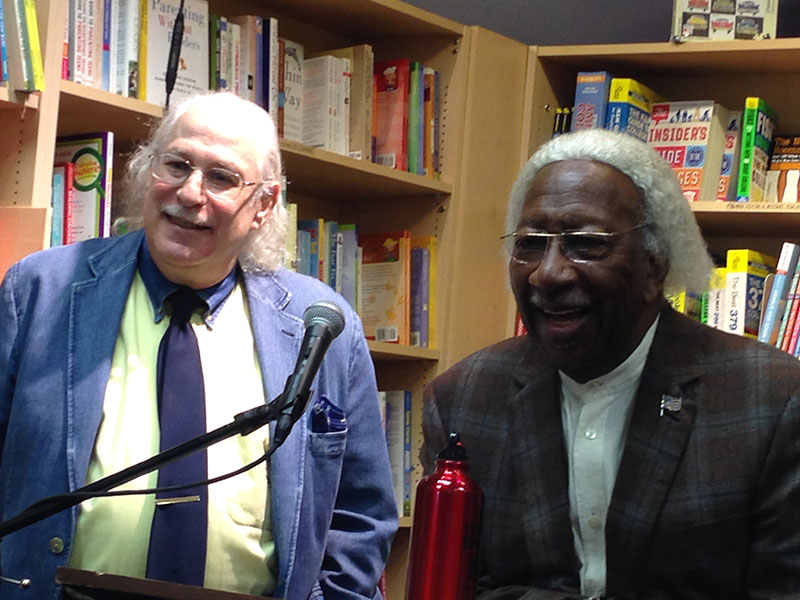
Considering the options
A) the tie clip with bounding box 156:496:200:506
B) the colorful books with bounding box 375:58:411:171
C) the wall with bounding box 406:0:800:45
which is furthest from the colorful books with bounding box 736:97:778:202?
the tie clip with bounding box 156:496:200:506

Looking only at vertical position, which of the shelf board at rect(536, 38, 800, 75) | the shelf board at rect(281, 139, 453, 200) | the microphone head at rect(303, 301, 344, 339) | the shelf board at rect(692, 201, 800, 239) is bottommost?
the microphone head at rect(303, 301, 344, 339)

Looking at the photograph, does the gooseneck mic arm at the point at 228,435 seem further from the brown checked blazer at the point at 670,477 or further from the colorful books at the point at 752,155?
the colorful books at the point at 752,155

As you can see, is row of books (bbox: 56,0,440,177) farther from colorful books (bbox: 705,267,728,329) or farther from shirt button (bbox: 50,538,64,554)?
shirt button (bbox: 50,538,64,554)

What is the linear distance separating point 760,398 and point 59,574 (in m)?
1.04

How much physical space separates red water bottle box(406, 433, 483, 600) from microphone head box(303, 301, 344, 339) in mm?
198

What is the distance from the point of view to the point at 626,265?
1.81 metres

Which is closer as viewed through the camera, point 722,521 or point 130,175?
point 722,521

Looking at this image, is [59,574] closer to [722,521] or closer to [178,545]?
[178,545]

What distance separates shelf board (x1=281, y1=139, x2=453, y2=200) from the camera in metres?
3.12

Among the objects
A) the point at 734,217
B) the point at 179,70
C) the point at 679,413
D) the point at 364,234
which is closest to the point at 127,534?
the point at 679,413

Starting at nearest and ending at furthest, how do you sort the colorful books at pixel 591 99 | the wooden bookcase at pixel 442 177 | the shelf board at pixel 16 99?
the shelf board at pixel 16 99 → the wooden bookcase at pixel 442 177 → the colorful books at pixel 591 99

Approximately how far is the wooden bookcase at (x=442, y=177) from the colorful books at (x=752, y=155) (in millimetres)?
616

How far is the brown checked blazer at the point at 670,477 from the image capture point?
1.72m

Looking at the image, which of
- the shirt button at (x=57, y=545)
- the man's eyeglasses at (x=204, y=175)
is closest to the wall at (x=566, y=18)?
the man's eyeglasses at (x=204, y=175)
